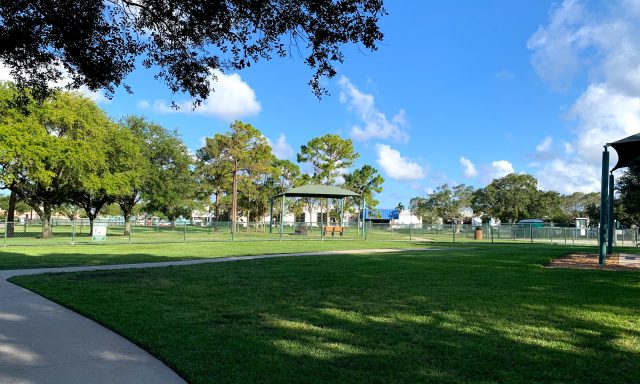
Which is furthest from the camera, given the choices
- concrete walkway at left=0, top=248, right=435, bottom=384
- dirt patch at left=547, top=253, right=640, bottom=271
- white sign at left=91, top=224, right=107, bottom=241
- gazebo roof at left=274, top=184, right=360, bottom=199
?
gazebo roof at left=274, top=184, right=360, bottom=199

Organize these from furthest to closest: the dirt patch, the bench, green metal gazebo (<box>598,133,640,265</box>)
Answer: the bench → green metal gazebo (<box>598,133,640,265</box>) → the dirt patch

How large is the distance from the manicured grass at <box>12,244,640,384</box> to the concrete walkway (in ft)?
0.69

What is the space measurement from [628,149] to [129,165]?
1379 inches

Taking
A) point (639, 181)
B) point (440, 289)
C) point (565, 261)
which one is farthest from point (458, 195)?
point (440, 289)

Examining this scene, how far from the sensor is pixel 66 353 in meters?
5.23

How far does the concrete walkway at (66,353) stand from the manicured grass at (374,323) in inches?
8.2

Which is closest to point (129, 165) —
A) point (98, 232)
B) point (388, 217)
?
point (98, 232)

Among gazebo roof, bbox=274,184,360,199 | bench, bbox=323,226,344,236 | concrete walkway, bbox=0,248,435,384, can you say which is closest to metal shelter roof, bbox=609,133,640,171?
concrete walkway, bbox=0,248,435,384

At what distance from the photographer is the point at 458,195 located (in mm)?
109438

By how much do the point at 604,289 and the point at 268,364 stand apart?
783 centimetres

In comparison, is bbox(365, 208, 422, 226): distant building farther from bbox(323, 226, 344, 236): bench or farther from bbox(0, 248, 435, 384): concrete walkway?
bbox(0, 248, 435, 384): concrete walkway

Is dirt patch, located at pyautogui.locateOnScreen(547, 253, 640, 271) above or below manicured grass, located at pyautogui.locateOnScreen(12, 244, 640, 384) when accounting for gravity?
above

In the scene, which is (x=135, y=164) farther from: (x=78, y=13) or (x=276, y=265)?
(x=78, y=13)

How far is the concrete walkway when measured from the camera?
175 inches
